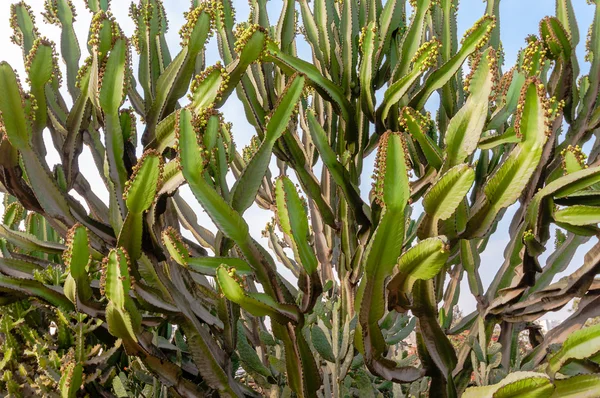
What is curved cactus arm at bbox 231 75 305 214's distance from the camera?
2.05m

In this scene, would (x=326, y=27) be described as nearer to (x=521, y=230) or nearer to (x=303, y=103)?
(x=303, y=103)

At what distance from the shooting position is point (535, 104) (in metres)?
1.84

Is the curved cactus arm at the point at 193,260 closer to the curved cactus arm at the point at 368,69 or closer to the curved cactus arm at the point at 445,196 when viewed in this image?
the curved cactus arm at the point at 445,196

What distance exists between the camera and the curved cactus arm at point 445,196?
68.7 inches

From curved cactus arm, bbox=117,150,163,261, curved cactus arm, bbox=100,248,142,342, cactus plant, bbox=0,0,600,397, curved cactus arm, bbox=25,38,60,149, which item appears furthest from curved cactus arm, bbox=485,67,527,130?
curved cactus arm, bbox=25,38,60,149

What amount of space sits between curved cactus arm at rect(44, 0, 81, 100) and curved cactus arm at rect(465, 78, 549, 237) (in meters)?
2.01

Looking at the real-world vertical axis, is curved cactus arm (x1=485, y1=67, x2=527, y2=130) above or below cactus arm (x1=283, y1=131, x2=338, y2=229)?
above

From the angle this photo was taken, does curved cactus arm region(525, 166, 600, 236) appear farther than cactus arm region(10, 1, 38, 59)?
No

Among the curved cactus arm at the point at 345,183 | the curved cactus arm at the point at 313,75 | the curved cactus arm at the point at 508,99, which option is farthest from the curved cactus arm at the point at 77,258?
the curved cactus arm at the point at 508,99

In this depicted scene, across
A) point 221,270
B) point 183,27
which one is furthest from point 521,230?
point 183,27

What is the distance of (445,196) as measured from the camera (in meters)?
1.81

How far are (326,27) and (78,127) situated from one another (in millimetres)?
1448

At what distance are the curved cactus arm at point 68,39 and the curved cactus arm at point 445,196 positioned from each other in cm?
182

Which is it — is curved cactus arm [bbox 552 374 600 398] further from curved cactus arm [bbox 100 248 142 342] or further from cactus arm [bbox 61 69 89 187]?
cactus arm [bbox 61 69 89 187]
